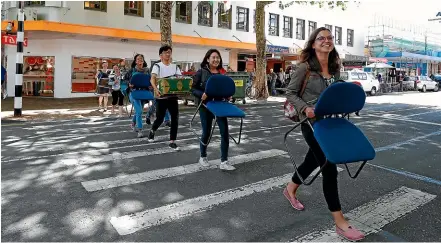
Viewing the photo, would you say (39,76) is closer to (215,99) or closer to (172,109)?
(172,109)

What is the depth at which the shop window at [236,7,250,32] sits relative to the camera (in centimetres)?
2888

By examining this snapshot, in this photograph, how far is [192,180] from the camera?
520 centimetres

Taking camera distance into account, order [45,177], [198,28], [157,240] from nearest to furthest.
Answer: [157,240]
[45,177]
[198,28]

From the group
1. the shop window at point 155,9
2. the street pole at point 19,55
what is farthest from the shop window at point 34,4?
the street pole at point 19,55

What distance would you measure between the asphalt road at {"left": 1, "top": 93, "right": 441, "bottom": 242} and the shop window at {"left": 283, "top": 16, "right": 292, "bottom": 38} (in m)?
25.4

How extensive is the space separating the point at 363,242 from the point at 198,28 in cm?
2392

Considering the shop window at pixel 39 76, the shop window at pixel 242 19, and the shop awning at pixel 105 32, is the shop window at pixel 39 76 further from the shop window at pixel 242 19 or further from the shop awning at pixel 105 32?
the shop window at pixel 242 19

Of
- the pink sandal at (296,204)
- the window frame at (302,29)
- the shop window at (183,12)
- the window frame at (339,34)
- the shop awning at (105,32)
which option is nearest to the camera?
the pink sandal at (296,204)

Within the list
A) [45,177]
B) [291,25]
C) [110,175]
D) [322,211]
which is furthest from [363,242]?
[291,25]

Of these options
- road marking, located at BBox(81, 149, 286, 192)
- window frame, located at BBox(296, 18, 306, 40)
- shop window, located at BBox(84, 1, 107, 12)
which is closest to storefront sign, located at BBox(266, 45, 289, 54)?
window frame, located at BBox(296, 18, 306, 40)

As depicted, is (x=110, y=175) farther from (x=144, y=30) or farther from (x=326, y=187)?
(x=144, y=30)

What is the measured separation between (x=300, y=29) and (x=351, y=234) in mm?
31984

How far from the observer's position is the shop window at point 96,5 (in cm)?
2098

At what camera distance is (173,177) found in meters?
5.34
